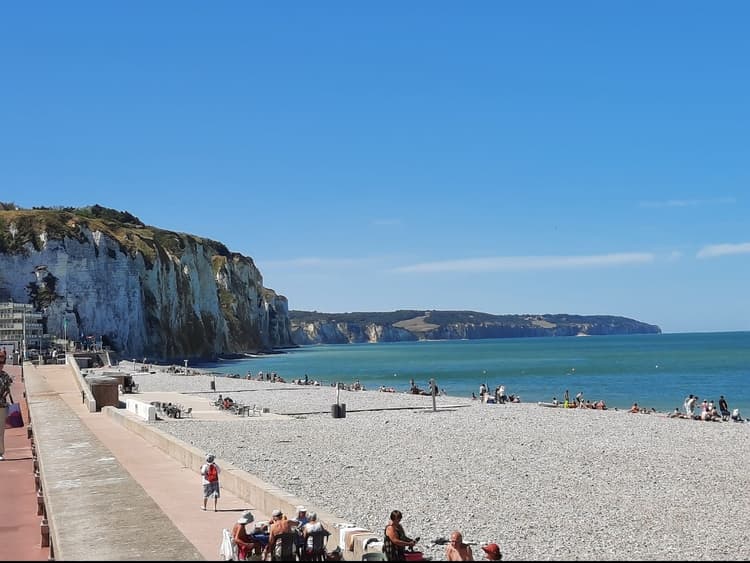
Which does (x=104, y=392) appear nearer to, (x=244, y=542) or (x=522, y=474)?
(x=522, y=474)

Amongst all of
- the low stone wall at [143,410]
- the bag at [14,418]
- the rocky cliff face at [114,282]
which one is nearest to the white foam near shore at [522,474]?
the low stone wall at [143,410]

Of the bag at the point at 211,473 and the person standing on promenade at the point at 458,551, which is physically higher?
the bag at the point at 211,473

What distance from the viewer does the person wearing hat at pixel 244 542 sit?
8617 mm

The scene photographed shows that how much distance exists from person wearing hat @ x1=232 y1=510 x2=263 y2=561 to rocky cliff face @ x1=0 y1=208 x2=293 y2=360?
3254 inches

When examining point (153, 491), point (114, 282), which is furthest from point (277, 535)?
point (114, 282)

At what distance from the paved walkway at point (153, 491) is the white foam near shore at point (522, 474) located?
2.43 metres

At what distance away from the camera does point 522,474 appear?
1845 cm

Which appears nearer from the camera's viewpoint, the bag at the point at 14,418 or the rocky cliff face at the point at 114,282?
the bag at the point at 14,418

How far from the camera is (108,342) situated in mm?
90938

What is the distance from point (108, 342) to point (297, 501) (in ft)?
280

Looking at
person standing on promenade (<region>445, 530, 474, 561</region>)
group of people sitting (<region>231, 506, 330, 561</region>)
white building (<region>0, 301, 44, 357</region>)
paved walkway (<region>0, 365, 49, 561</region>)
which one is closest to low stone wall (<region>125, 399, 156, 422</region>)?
paved walkway (<region>0, 365, 49, 561</region>)

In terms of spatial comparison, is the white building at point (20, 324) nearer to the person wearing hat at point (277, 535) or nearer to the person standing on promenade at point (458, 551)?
the person wearing hat at point (277, 535)

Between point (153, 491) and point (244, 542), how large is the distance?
3.96 metres

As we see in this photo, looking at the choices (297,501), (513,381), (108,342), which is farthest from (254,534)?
(108,342)
